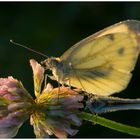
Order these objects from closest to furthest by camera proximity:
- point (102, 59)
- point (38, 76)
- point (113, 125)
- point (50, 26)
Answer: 1. point (113, 125)
2. point (38, 76)
3. point (102, 59)
4. point (50, 26)

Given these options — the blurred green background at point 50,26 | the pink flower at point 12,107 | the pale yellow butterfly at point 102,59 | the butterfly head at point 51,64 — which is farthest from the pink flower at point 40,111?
the blurred green background at point 50,26

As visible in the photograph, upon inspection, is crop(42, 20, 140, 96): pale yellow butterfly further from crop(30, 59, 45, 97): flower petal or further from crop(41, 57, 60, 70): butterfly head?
crop(30, 59, 45, 97): flower petal

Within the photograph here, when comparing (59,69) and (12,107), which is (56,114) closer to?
(12,107)

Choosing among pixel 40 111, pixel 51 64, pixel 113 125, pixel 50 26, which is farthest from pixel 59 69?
pixel 50 26

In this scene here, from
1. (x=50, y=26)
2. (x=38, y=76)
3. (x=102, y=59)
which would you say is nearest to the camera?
(x=38, y=76)

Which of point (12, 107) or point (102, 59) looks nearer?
point (12, 107)

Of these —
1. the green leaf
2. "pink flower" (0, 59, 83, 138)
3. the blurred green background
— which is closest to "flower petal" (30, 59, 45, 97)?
"pink flower" (0, 59, 83, 138)

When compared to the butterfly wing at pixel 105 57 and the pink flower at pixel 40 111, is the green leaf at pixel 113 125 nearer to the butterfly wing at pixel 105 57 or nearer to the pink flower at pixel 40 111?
the pink flower at pixel 40 111

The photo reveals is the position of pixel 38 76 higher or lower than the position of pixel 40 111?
higher

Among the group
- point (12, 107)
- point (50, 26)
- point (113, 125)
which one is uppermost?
point (50, 26)
